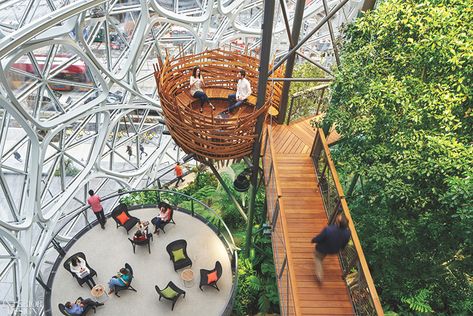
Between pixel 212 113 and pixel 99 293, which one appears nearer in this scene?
pixel 212 113

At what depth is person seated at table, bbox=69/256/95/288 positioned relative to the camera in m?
9.27

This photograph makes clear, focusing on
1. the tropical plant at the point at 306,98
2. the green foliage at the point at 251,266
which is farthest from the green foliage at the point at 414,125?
the tropical plant at the point at 306,98

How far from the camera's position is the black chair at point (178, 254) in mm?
10078

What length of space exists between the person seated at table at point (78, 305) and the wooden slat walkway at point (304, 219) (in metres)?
5.67

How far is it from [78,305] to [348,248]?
23.0 ft

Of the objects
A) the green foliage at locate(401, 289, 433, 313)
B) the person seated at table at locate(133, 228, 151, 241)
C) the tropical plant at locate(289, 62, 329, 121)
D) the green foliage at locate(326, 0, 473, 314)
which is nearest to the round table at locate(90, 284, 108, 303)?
Result: the person seated at table at locate(133, 228, 151, 241)

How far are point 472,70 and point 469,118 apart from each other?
867 millimetres

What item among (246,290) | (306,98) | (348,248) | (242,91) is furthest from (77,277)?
(306,98)

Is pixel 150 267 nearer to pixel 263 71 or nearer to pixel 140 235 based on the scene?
pixel 140 235

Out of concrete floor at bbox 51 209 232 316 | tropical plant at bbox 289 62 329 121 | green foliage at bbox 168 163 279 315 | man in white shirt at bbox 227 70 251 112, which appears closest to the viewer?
man in white shirt at bbox 227 70 251 112

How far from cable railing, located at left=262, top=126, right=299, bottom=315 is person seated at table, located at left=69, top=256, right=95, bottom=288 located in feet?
18.0

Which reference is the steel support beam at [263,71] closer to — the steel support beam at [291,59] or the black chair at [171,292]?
the steel support beam at [291,59]

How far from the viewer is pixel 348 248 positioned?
21.0ft

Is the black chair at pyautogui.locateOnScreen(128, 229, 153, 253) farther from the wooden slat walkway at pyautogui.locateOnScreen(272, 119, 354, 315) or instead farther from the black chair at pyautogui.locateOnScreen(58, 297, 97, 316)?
the wooden slat walkway at pyautogui.locateOnScreen(272, 119, 354, 315)
